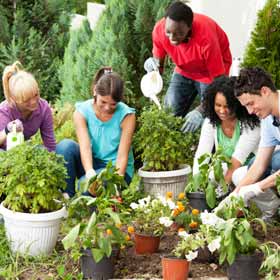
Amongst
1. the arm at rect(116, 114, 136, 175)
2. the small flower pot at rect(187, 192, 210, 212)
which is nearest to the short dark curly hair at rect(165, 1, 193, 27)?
the arm at rect(116, 114, 136, 175)

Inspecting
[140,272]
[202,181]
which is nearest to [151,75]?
[202,181]

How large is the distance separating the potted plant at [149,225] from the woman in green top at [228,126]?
66 cm

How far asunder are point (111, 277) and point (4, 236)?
0.85 meters

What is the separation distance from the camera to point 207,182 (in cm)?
394

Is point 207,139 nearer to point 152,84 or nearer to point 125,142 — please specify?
point 125,142

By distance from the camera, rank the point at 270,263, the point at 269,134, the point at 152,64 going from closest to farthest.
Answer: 1. the point at 270,263
2. the point at 269,134
3. the point at 152,64

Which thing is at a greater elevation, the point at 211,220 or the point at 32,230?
the point at 211,220

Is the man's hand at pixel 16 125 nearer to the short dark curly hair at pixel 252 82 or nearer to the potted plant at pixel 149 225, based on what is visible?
the potted plant at pixel 149 225

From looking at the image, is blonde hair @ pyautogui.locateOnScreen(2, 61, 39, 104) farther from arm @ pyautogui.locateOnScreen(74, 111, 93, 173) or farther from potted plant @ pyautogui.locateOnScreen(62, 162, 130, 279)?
potted plant @ pyautogui.locateOnScreen(62, 162, 130, 279)

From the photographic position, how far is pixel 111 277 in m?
3.60

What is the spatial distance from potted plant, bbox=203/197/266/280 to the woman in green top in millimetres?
862

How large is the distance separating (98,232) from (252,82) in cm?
114

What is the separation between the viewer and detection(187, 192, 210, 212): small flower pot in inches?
165

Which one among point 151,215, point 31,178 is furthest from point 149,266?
point 31,178
